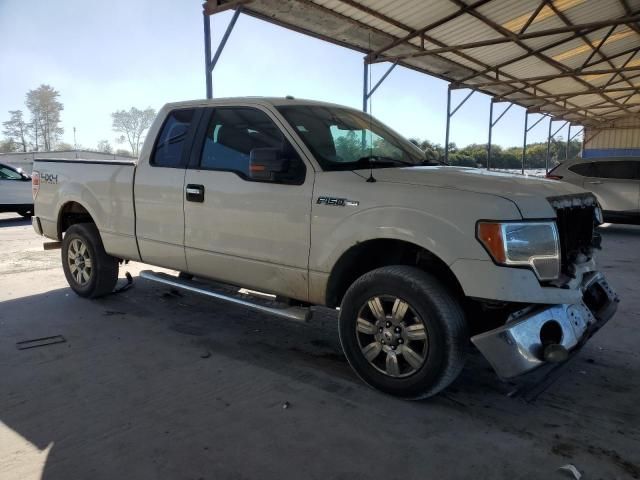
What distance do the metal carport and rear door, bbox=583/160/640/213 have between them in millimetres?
3149

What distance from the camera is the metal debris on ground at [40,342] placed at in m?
3.99

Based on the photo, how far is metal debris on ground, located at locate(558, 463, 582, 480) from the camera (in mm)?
2340

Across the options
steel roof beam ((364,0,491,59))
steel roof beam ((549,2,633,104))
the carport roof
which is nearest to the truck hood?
the carport roof

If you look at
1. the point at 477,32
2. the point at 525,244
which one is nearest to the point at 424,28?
the point at 477,32

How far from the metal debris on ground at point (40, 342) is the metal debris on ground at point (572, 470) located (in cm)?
379

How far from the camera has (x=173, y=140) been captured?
14.7 feet

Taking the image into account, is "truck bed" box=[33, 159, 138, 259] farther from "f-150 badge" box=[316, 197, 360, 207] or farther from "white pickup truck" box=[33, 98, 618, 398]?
"f-150 badge" box=[316, 197, 360, 207]

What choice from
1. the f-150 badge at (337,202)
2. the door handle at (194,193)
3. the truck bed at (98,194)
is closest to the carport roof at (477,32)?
the truck bed at (98,194)

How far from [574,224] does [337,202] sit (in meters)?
1.60

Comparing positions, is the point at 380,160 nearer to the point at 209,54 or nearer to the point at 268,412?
the point at 268,412

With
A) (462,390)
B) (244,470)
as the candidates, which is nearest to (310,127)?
(462,390)

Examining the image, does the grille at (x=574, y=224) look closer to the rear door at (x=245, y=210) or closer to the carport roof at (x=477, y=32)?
the rear door at (x=245, y=210)

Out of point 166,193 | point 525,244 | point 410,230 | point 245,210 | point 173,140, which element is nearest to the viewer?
point 525,244

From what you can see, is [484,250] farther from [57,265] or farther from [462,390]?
[57,265]
